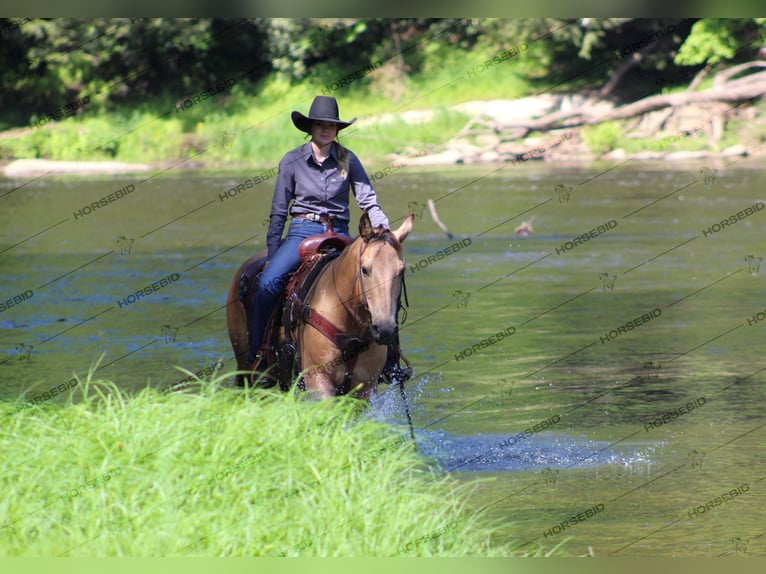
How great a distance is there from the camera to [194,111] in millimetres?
52031

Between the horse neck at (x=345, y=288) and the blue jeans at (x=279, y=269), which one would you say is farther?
the blue jeans at (x=279, y=269)

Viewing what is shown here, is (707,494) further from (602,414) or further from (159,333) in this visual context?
(159,333)

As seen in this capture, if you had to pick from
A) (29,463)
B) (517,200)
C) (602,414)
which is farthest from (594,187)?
(29,463)

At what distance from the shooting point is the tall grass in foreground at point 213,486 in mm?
7039

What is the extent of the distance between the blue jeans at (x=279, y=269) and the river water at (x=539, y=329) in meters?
1.04

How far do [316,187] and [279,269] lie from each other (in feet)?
2.29

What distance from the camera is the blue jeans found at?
34.5ft

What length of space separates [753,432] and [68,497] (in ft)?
21.7

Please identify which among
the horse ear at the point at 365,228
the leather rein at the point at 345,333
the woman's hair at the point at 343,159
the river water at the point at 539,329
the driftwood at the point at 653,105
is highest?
the woman's hair at the point at 343,159

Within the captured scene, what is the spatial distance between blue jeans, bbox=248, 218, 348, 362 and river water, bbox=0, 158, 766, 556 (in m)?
1.04

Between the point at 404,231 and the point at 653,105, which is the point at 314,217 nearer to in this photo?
the point at 404,231

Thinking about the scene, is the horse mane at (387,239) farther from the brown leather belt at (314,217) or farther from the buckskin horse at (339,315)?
the brown leather belt at (314,217)

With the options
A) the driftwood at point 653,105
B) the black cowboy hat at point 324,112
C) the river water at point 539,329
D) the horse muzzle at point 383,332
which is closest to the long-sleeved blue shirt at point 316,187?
the black cowboy hat at point 324,112

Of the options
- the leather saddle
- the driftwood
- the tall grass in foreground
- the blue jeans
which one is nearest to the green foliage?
the driftwood
